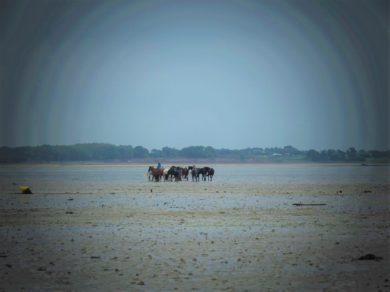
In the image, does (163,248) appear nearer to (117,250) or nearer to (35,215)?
(117,250)

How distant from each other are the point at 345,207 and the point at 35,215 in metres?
11.4

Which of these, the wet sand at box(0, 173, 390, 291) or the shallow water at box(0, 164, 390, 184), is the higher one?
the shallow water at box(0, 164, 390, 184)

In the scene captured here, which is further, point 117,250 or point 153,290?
point 117,250

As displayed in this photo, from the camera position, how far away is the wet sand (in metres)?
9.00

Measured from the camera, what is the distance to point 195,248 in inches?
472

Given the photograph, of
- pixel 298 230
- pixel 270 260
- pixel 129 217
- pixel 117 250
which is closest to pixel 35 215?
pixel 129 217

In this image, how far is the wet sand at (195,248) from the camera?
900 cm

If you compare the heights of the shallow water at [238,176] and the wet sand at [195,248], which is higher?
the shallow water at [238,176]

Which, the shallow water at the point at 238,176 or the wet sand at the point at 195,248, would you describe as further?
the shallow water at the point at 238,176

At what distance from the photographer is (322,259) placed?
10742 millimetres

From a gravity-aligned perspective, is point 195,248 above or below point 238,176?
below

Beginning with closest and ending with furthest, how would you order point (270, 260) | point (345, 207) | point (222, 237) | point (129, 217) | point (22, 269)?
point (22, 269) → point (270, 260) → point (222, 237) → point (129, 217) → point (345, 207)

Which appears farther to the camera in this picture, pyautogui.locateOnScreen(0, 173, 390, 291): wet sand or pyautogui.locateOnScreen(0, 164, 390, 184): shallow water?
pyautogui.locateOnScreen(0, 164, 390, 184): shallow water

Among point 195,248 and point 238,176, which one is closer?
point 195,248
